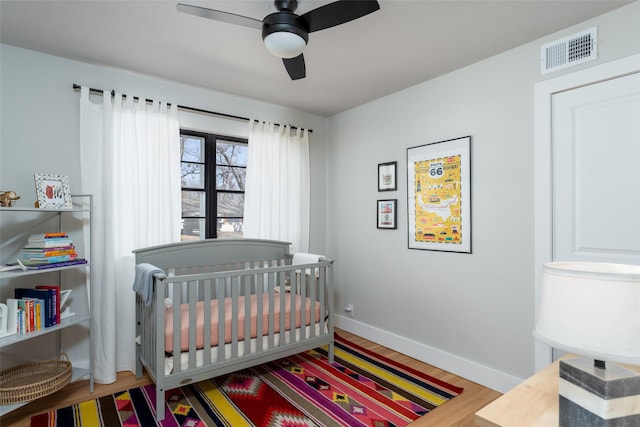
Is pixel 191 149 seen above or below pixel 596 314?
above

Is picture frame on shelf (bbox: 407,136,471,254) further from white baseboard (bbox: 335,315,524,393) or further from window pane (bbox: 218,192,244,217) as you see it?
window pane (bbox: 218,192,244,217)

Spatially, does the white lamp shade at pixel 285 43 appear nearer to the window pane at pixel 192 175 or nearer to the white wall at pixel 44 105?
the white wall at pixel 44 105

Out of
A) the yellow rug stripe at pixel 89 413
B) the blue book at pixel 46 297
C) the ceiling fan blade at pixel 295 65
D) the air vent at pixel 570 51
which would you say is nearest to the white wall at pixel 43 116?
the blue book at pixel 46 297

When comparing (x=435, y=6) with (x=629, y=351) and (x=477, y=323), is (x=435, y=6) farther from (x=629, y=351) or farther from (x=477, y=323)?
(x=477, y=323)

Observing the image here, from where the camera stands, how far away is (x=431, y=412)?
2137 millimetres

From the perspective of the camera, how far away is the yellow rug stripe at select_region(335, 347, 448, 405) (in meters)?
2.31

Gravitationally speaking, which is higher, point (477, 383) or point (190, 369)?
point (190, 369)

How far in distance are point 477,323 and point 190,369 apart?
2063mm

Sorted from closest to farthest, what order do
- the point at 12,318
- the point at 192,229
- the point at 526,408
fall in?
the point at 526,408
the point at 12,318
the point at 192,229

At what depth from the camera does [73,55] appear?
2486 mm

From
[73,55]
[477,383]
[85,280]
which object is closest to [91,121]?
[73,55]

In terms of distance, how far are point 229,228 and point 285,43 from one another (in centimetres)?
211

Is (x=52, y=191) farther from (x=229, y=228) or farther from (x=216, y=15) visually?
(x=216, y=15)

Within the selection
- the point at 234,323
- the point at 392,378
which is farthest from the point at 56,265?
the point at 392,378
